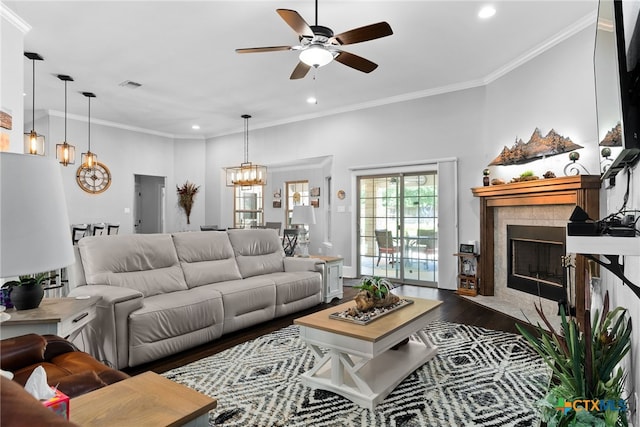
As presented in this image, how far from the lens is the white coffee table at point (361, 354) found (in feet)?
7.52

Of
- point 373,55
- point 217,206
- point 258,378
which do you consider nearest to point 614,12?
point 258,378

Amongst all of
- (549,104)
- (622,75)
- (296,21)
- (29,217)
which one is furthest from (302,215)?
(29,217)

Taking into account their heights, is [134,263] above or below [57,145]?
below

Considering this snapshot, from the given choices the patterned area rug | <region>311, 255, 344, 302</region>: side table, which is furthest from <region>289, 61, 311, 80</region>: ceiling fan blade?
the patterned area rug

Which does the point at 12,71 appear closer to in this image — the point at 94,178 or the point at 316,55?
the point at 316,55

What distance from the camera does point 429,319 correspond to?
2.91 metres

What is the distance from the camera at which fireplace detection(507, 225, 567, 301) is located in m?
4.14

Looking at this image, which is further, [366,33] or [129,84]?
[129,84]

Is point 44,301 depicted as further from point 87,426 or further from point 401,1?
point 401,1

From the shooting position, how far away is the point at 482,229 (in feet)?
17.0

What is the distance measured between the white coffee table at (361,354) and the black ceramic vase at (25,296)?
1671 millimetres

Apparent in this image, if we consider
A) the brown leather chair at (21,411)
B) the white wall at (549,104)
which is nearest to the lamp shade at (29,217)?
the brown leather chair at (21,411)

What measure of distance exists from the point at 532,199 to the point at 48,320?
15.3 ft

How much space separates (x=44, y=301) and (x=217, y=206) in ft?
21.6
